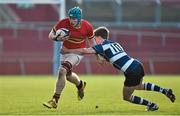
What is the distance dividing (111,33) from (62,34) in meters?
25.4

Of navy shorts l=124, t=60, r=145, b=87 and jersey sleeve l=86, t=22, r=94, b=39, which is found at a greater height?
jersey sleeve l=86, t=22, r=94, b=39

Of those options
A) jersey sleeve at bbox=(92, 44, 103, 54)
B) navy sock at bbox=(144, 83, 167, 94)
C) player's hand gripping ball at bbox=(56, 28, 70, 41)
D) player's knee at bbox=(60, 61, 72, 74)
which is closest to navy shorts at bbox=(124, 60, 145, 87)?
navy sock at bbox=(144, 83, 167, 94)

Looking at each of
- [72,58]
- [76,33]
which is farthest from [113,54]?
[76,33]

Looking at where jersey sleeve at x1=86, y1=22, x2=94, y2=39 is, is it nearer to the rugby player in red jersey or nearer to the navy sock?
Answer: the rugby player in red jersey

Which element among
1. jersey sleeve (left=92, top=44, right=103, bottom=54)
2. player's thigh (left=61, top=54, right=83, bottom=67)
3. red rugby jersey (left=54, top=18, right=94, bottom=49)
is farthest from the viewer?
red rugby jersey (left=54, top=18, right=94, bottom=49)

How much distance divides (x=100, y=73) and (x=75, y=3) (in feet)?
19.8

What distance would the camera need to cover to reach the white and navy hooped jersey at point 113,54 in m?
12.4

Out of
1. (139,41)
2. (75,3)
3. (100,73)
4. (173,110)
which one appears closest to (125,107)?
(173,110)

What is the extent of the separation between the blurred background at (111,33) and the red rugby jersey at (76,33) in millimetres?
21121

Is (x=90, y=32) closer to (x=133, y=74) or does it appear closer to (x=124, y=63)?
(x=124, y=63)

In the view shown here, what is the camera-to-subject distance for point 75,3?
31547mm

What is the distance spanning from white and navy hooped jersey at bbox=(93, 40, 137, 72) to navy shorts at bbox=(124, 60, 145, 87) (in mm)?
75

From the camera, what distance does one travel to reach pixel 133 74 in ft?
41.0

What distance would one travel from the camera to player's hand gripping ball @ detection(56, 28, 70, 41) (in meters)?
13.3
